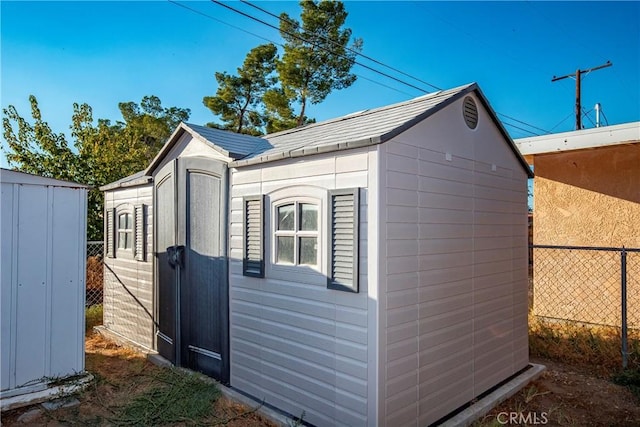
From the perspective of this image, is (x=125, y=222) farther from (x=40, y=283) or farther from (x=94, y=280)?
(x=94, y=280)

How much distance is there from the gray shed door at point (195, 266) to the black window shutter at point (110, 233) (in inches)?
65.9

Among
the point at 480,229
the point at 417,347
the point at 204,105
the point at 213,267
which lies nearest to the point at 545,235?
the point at 480,229

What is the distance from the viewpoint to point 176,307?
446 cm

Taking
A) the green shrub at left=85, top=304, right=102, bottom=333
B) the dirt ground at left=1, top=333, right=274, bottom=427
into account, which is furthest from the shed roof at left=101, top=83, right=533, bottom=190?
the green shrub at left=85, top=304, right=102, bottom=333

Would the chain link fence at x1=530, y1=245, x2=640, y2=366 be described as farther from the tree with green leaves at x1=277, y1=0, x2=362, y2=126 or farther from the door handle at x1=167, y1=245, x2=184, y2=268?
the tree with green leaves at x1=277, y1=0, x2=362, y2=126

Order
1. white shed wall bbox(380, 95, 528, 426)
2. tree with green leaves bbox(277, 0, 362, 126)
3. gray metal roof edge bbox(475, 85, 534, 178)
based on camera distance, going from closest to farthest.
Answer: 1. white shed wall bbox(380, 95, 528, 426)
2. gray metal roof edge bbox(475, 85, 534, 178)
3. tree with green leaves bbox(277, 0, 362, 126)

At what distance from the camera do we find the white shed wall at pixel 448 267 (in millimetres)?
2793

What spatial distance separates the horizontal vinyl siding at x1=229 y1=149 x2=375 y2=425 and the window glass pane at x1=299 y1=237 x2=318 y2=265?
0.27 feet

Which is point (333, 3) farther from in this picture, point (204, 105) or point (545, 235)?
point (545, 235)

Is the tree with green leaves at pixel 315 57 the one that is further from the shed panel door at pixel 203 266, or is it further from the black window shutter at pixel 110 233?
the shed panel door at pixel 203 266

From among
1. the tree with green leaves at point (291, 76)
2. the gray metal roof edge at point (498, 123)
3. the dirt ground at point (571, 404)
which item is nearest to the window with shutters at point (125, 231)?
the gray metal roof edge at point (498, 123)

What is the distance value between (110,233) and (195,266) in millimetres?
2639

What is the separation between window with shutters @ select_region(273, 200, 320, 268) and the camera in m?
3.08

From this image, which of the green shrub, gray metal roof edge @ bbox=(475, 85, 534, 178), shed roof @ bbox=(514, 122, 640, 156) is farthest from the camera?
the green shrub
